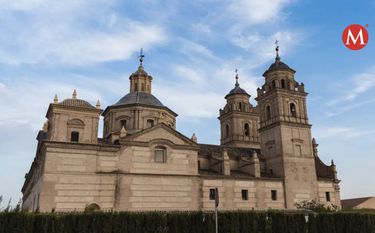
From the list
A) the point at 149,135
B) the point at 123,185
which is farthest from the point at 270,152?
the point at 123,185

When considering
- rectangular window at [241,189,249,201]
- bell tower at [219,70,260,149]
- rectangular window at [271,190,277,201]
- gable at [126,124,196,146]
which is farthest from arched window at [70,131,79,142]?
bell tower at [219,70,260,149]

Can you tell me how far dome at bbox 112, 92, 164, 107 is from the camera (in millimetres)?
41559

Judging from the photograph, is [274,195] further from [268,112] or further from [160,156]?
[160,156]

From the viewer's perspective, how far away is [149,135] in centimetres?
3456

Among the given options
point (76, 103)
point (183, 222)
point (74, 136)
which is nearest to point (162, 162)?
point (74, 136)

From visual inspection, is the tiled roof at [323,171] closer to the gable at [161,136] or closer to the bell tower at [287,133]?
the bell tower at [287,133]

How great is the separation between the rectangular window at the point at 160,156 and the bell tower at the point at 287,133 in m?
13.6

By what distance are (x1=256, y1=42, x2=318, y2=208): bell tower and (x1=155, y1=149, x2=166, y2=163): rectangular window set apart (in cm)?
1363

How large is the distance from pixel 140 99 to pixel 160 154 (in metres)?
9.49

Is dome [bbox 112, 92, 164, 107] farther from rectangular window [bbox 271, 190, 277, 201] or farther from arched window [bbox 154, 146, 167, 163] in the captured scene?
rectangular window [bbox 271, 190, 277, 201]

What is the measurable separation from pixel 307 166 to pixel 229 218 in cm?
2212

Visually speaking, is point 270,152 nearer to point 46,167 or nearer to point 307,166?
point 307,166

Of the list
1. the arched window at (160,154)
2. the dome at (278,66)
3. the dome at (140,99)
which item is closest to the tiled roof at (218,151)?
the dome at (140,99)

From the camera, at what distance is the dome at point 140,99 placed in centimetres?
4156
